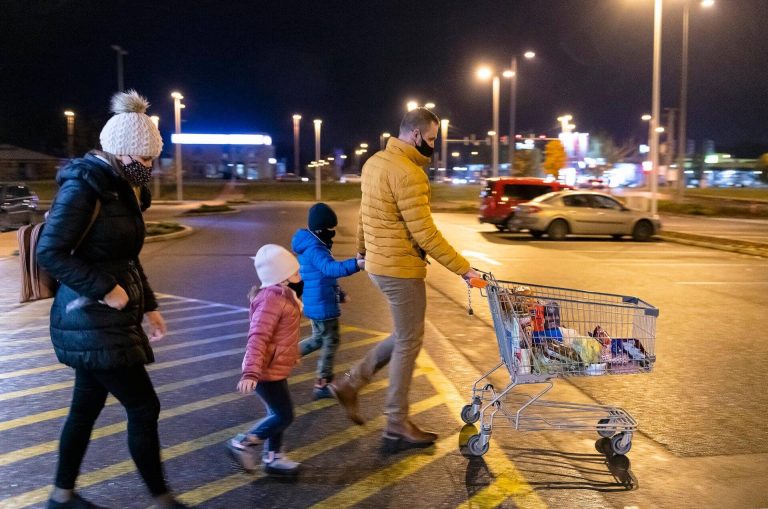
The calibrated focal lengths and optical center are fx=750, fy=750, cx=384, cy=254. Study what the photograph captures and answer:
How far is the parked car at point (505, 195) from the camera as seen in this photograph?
24.0 m

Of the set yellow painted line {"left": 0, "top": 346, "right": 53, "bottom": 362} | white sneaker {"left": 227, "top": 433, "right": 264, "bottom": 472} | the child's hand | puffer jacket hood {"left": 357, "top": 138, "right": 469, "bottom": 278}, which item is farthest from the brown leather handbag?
yellow painted line {"left": 0, "top": 346, "right": 53, "bottom": 362}

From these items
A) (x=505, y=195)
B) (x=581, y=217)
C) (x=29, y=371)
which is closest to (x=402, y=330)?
(x=29, y=371)

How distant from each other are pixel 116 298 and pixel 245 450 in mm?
1578

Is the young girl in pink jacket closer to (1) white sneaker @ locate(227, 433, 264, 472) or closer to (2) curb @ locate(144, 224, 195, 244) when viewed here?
(1) white sneaker @ locate(227, 433, 264, 472)

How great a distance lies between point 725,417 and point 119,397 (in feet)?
14.3

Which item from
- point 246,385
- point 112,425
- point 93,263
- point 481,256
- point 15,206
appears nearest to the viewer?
point 93,263

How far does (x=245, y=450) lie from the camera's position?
448 cm

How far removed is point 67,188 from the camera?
10.9 feet

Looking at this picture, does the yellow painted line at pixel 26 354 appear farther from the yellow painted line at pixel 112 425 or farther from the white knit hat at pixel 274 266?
the white knit hat at pixel 274 266

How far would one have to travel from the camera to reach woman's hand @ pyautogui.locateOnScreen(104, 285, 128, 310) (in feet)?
10.8

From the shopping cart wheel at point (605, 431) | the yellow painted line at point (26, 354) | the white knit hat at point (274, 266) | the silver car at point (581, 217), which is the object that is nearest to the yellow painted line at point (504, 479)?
the shopping cart wheel at point (605, 431)

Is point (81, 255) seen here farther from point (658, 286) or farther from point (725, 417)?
point (658, 286)

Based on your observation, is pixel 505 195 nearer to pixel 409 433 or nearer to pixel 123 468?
pixel 409 433

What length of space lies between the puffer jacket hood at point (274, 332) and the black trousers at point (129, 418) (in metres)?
0.67
